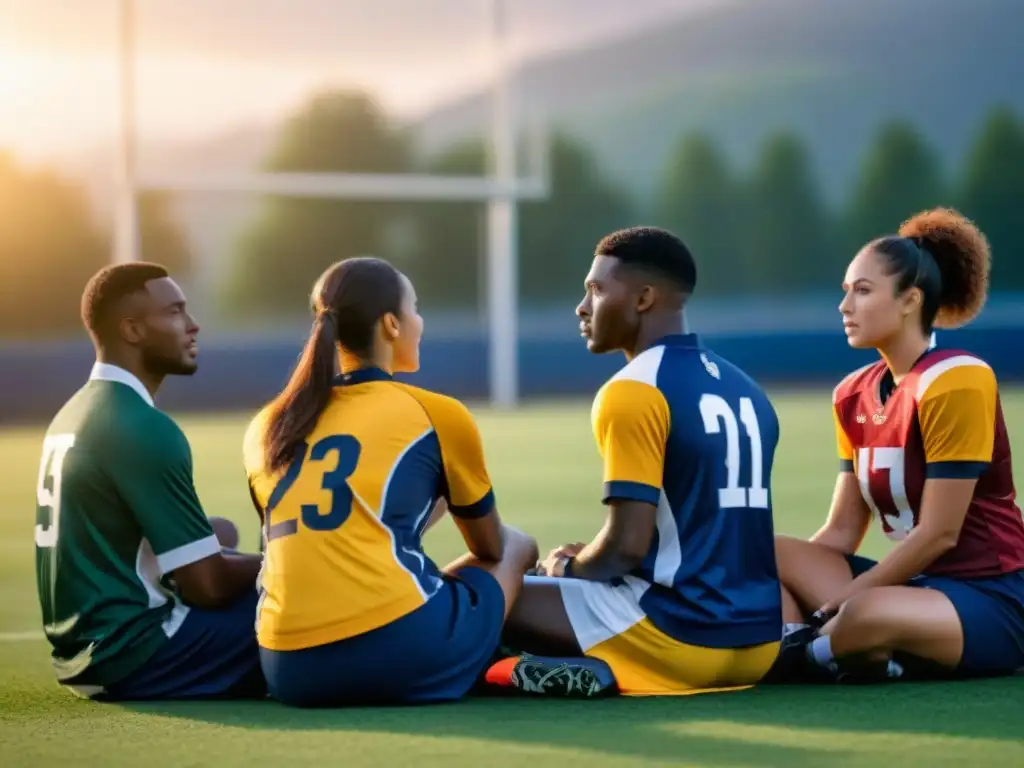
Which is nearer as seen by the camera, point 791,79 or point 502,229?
point 502,229

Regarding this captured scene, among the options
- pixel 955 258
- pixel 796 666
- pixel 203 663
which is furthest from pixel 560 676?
pixel 955 258

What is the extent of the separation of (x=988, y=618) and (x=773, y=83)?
173ft

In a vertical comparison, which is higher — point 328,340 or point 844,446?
point 328,340

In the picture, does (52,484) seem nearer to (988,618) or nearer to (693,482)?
(693,482)

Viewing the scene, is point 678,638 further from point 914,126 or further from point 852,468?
point 914,126

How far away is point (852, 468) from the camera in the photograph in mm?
4875

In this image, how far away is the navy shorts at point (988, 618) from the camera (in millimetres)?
4402

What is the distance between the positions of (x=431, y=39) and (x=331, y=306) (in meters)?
40.2

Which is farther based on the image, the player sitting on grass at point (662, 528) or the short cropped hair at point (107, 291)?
the short cropped hair at point (107, 291)

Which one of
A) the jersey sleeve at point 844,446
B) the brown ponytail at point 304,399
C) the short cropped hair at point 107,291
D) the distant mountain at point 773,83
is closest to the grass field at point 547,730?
the brown ponytail at point 304,399

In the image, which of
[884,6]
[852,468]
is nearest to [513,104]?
[852,468]

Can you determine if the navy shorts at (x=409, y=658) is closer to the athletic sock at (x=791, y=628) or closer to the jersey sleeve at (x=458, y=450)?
the jersey sleeve at (x=458, y=450)

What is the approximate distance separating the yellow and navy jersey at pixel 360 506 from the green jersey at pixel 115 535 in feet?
0.84

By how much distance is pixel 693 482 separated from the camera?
409 cm
